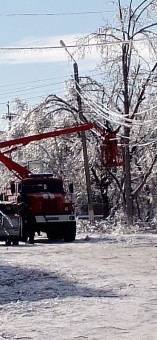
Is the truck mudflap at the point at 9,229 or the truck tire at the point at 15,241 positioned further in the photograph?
the truck tire at the point at 15,241

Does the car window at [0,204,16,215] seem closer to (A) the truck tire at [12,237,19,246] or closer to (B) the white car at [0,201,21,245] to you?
(B) the white car at [0,201,21,245]

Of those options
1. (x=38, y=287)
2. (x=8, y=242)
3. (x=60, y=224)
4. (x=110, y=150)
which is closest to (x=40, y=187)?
(x=60, y=224)

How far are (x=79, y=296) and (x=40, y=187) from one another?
1822 centimetres

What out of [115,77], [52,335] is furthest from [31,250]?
[115,77]

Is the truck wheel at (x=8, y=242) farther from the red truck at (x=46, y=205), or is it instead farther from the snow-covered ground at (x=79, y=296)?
the snow-covered ground at (x=79, y=296)

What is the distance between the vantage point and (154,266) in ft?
61.0

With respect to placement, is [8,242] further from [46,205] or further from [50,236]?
[50,236]

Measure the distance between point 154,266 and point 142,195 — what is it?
32.0 m

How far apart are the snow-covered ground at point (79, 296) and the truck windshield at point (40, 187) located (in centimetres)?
881

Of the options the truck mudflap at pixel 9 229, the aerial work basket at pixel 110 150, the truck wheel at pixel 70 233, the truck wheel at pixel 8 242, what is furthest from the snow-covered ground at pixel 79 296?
the aerial work basket at pixel 110 150

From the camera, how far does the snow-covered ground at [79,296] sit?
10508mm

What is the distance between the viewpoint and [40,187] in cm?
3164

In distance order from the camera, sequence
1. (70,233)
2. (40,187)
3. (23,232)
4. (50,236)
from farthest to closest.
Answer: (50,236)
(40,187)
(70,233)
(23,232)

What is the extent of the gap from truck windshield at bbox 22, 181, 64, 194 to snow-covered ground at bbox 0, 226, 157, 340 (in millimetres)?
8805
